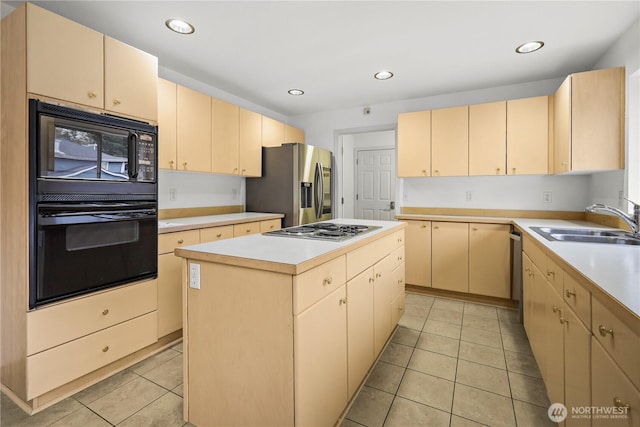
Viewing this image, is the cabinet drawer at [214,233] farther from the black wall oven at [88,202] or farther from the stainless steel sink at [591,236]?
the stainless steel sink at [591,236]

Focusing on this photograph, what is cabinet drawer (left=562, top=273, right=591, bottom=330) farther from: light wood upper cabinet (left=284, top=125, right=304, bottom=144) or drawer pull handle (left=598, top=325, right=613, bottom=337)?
light wood upper cabinet (left=284, top=125, right=304, bottom=144)

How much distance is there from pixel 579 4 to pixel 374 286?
226cm

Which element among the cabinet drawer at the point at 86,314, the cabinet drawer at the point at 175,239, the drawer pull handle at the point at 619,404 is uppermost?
the cabinet drawer at the point at 175,239

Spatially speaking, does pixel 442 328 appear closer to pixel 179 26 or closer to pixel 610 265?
pixel 610 265

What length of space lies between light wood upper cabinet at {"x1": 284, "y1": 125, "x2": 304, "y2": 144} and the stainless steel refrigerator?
1.63 ft

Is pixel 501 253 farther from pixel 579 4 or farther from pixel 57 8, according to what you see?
pixel 57 8

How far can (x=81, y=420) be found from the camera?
5.34 feet

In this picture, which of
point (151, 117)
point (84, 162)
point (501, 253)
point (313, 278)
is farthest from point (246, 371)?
point (501, 253)

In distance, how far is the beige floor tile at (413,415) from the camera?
1.60 meters

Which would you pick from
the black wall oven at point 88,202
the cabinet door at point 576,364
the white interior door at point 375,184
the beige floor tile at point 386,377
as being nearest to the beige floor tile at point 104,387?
the black wall oven at point 88,202

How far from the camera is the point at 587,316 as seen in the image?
112 centimetres

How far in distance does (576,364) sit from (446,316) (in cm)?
184

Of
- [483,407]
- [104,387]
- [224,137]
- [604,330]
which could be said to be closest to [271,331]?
[604,330]

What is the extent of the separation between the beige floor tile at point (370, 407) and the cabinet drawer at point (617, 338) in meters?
1.09
